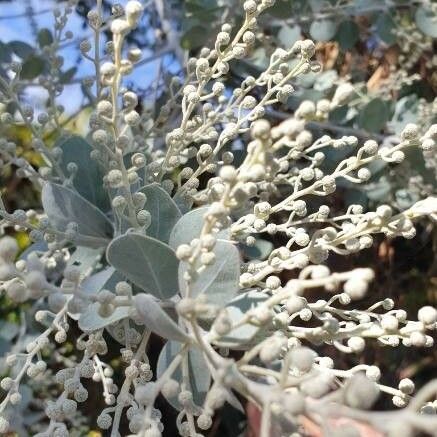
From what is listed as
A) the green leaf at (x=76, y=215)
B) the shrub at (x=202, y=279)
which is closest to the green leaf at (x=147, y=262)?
the shrub at (x=202, y=279)

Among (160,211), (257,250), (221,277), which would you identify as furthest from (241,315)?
(257,250)

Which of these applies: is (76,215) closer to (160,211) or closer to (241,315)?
(160,211)

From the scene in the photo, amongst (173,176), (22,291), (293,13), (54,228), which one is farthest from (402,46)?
(22,291)

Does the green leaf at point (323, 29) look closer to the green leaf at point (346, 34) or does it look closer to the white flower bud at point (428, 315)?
the green leaf at point (346, 34)

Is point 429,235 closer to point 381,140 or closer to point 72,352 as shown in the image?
point 381,140

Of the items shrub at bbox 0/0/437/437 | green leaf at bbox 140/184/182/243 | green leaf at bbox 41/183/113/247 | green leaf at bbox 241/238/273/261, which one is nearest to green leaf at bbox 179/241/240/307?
shrub at bbox 0/0/437/437

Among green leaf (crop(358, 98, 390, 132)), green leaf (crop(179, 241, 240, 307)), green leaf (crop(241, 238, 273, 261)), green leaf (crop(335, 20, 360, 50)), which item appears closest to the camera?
green leaf (crop(179, 241, 240, 307))

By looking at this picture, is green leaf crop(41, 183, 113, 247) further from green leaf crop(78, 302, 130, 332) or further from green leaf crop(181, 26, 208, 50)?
green leaf crop(181, 26, 208, 50)
